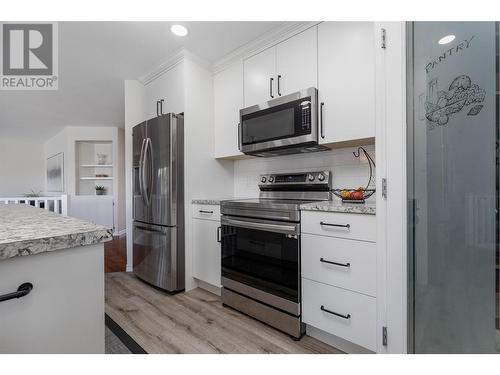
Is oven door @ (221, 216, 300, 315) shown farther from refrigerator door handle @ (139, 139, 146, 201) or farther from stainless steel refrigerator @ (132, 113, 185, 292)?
refrigerator door handle @ (139, 139, 146, 201)

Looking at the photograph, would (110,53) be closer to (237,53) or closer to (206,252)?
(237,53)

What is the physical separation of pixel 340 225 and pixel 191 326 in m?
1.25

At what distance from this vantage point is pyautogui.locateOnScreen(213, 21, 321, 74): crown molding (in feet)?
6.43

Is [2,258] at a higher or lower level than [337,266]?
higher

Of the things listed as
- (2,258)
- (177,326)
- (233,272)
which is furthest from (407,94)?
(177,326)

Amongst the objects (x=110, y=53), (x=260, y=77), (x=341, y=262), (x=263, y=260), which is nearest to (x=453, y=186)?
(x=341, y=262)

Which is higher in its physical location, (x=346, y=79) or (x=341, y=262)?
(x=346, y=79)

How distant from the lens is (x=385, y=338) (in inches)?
48.3

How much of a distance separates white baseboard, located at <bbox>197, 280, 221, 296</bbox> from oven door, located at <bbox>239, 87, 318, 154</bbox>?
128 cm

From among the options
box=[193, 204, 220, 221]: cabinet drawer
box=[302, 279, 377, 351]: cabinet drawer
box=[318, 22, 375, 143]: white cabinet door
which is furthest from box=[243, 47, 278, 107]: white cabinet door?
box=[302, 279, 377, 351]: cabinet drawer

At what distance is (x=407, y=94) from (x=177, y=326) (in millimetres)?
1965

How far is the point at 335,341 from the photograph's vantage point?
1530 millimetres

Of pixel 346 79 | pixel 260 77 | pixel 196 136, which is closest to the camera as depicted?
pixel 346 79
